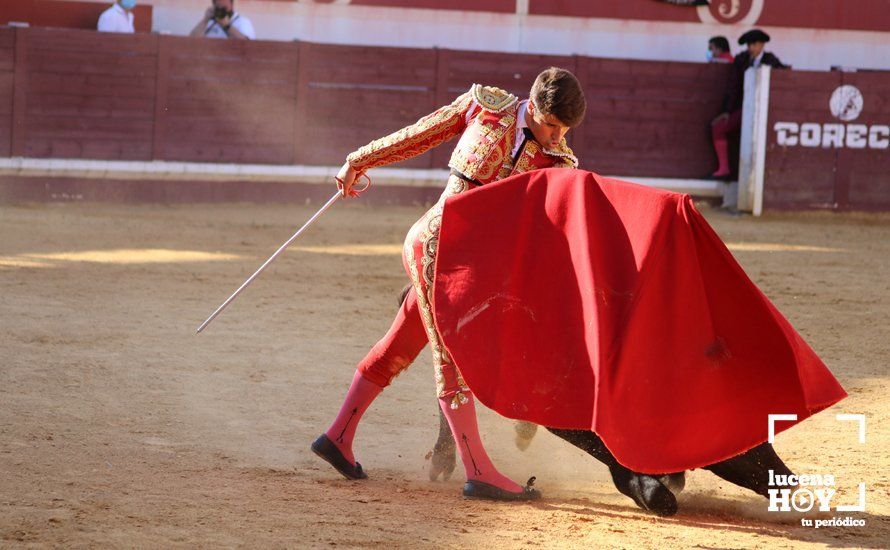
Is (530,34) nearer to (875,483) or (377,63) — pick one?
(377,63)

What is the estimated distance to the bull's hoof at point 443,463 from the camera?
3268 mm

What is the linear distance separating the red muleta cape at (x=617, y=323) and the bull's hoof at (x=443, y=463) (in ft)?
1.62

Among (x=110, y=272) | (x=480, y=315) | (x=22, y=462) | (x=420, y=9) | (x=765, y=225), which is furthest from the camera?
(x=420, y=9)

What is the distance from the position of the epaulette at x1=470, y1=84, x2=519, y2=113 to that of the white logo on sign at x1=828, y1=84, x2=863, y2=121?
8061 mm

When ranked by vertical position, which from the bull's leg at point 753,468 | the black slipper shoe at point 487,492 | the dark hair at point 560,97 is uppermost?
the dark hair at point 560,97

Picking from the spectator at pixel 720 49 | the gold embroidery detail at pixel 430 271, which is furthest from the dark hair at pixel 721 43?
the gold embroidery detail at pixel 430 271

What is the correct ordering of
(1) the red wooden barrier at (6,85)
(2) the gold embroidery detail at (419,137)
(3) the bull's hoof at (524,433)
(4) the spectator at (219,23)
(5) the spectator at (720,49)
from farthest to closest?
(5) the spectator at (720,49) < (4) the spectator at (219,23) < (1) the red wooden barrier at (6,85) < (3) the bull's hoof at (524,433) < (2) the gold embroidery detail at (419,137)

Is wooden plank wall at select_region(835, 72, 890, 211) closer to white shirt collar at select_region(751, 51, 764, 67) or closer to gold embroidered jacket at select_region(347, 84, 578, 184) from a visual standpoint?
white shirt collar at select_region(751, 51, 764, 67)

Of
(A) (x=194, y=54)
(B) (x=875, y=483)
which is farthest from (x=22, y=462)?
(A) (x=194, y=54)

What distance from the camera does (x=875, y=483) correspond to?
3262mm

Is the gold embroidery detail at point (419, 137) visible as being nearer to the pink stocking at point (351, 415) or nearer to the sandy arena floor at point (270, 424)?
the pink stocking at point (351, 415)

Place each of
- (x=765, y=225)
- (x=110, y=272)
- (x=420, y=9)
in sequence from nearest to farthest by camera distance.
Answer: (x=110, y=272) → (x=765, y=225) → (x=420, y=9)

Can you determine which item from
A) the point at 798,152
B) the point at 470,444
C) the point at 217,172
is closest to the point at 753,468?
the point at 470,444

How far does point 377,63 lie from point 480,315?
775cm
